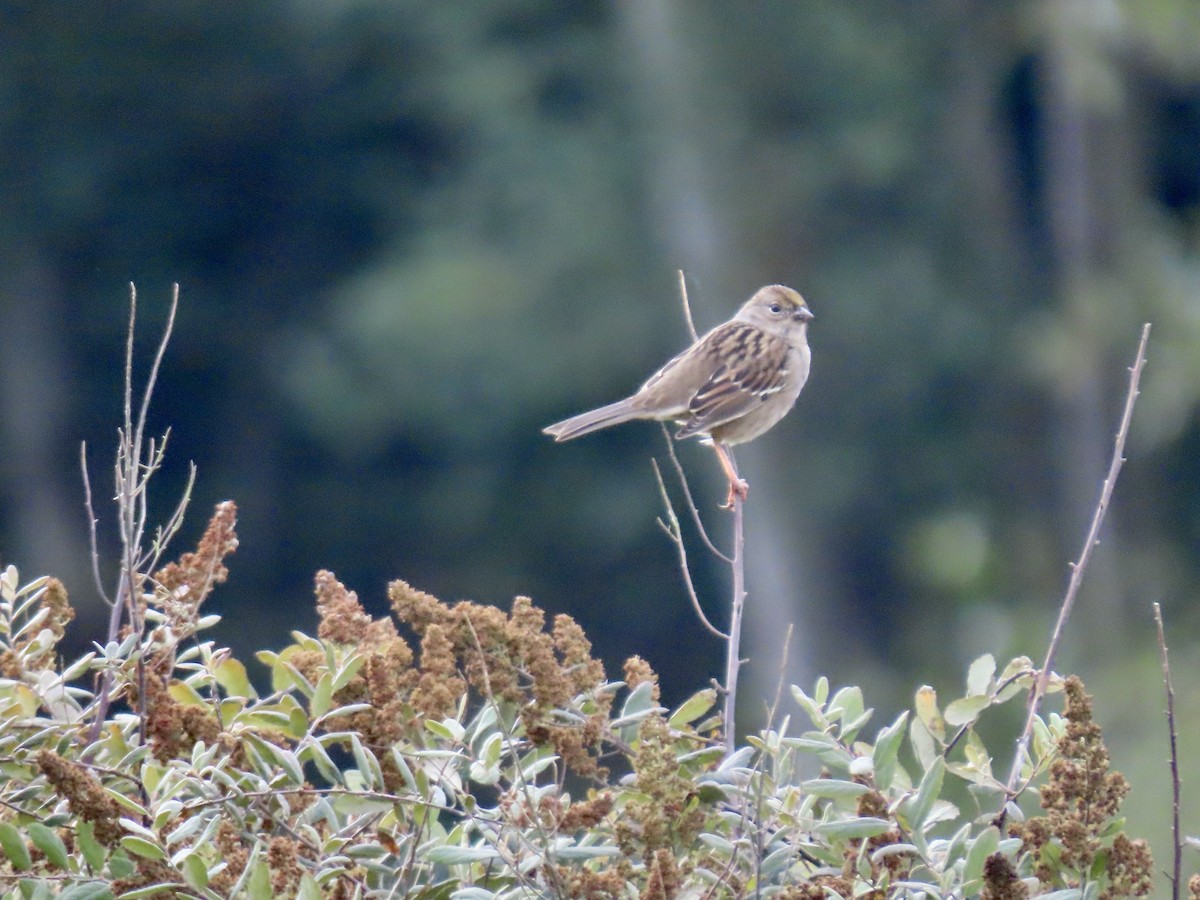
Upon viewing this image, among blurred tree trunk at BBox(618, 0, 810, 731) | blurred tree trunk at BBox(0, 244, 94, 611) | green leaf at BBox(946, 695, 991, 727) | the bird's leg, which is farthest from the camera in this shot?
blurred tree trunk at BBox(0, 244, 94, 611)

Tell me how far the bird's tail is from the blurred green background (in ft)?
38.0

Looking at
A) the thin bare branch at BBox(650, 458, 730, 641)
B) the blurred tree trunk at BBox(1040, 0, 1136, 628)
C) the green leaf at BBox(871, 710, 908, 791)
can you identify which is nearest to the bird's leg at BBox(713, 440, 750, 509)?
the thin bare branch at BBox(650, 458, 730, 641)

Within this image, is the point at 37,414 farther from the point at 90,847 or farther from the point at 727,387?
the point at 90,847

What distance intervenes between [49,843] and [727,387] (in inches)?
144

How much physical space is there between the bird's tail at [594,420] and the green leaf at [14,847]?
305 centimetres

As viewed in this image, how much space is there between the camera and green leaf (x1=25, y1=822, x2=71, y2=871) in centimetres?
213

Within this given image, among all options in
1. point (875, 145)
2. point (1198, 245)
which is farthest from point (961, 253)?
point (1198, 245)

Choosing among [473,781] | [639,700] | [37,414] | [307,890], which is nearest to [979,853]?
[639,700]

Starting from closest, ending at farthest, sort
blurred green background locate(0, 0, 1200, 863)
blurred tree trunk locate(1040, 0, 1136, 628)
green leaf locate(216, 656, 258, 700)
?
green leaf locate(216, 656, 258, 700) < blurred tree trunk locate(1040, 0, 1136, 628) < blurred green background locate(0, 0, 1200, 863)

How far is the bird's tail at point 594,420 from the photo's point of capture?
17.2ft

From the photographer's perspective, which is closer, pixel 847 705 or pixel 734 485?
pixel 847 705

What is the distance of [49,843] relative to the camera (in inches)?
84.0

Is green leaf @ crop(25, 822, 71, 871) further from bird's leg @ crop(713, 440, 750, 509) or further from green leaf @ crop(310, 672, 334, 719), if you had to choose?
bird's leg @ crop(713, 440, 750, 509)

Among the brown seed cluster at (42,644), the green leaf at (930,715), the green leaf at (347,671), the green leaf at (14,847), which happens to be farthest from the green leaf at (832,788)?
the brown seed cluster at (42,644)
